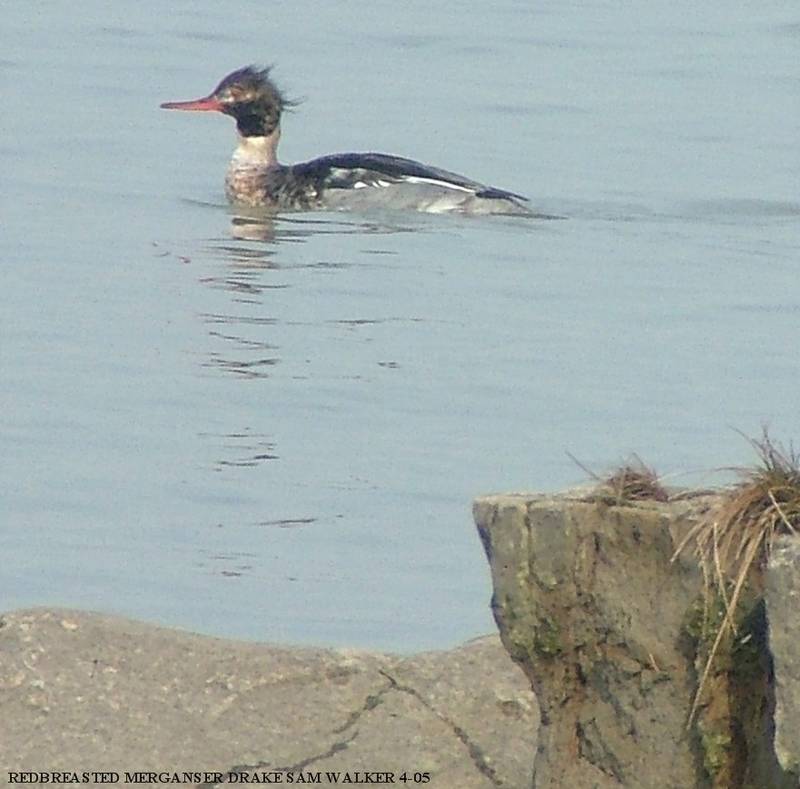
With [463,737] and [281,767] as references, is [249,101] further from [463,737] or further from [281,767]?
[281,767]

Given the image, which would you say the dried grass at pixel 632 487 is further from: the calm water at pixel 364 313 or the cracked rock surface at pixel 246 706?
the calm water at pixel 364 313

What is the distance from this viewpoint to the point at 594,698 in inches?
189

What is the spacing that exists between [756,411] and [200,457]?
7.15 feet

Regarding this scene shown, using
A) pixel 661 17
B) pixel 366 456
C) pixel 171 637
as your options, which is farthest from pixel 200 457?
pixel 661 17

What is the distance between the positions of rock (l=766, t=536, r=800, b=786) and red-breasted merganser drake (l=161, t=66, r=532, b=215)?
11.7 meters

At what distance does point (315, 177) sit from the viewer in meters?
17.2

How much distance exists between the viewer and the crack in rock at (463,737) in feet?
17.4

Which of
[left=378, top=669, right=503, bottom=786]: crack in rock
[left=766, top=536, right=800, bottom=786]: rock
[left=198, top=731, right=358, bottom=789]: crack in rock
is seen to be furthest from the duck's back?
[left=766, top=536, right=800, bottom=786]: rock

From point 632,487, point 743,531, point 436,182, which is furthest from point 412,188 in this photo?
point 743,531

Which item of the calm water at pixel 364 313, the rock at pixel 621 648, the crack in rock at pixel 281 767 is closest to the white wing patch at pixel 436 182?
the calm water at pixel 364 313

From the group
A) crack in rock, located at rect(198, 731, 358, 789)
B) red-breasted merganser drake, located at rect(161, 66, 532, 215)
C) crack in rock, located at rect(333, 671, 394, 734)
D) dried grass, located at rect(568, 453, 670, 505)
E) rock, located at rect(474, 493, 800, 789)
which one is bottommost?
red-breasted merganser drake, located at rect(161, 66, 532, 215)

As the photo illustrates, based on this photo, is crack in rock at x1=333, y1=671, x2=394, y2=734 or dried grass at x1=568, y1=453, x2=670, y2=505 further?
crack in rock at x1=333, y1=671, x2=394, y2=734

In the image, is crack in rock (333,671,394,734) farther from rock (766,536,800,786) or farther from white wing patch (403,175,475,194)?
white wing patch (403,175,475,194)

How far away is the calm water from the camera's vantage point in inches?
309
